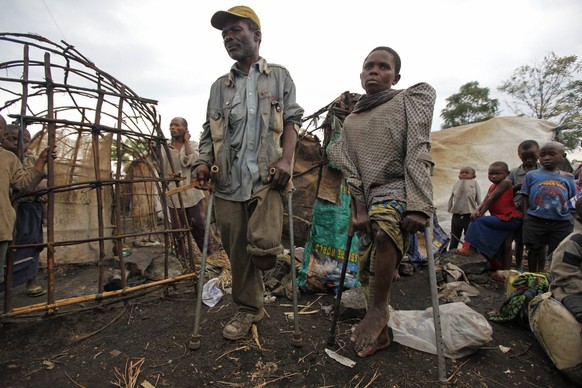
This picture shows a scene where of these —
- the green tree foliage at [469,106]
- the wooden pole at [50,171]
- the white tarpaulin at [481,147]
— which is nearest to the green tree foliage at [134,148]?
the wooden pole at [50,171]

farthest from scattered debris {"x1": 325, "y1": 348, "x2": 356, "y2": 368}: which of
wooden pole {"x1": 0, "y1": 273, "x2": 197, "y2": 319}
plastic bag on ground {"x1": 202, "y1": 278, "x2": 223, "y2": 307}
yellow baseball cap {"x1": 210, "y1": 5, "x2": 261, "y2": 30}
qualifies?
yellow baseball cap {"x1": 210, "y1": 5, "x2": 261, "y2": 30}

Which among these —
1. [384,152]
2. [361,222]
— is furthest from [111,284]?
[384,152]

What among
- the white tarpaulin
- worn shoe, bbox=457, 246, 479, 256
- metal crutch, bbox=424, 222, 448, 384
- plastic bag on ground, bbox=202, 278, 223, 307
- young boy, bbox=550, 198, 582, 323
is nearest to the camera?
metal crutch, bbox=424, 222, 448, 384

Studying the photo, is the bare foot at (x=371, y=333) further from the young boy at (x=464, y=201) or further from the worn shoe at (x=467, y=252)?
the young boy at (x=464, y=201)

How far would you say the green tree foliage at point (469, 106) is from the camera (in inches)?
824

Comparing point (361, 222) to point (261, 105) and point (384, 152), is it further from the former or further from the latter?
point (261, 105)

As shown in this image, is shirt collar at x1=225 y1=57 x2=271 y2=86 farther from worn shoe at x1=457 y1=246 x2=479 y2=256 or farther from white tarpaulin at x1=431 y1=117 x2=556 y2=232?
white tarpaulin at x1=431 y1=117 x2=556 y2=232

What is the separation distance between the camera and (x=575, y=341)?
6.86 ft

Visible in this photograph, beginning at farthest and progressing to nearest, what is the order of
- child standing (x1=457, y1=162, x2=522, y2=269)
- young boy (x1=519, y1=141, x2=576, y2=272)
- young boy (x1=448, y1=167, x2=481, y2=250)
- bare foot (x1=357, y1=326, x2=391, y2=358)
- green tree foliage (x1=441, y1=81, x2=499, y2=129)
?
green tree foliage (x1=441, y1=81, x2=499, y2=129) → young boy (x1=448, y1=167, x2=481, y2=250) → child standing (x1=457, y1=162, x2=522, y2=269) → young boy (x1=519, y1=141, x2=576, y2=272) → bare foot (x1=357, y1=326, x2=391, y2=358)

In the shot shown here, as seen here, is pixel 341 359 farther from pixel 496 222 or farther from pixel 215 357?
pixel 496 222

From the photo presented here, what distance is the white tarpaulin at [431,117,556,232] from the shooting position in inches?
311

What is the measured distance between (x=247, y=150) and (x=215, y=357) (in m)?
1.62

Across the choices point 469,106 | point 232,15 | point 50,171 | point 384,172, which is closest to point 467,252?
point 384,172

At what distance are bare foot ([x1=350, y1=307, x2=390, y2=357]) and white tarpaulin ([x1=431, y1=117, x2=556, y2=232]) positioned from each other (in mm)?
6071
